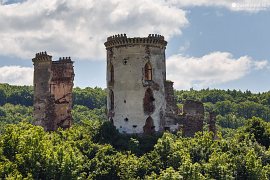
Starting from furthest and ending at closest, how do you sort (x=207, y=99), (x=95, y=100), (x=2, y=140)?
(x=207, y=99) < (x=95, y=100) < (x=2, y=140)

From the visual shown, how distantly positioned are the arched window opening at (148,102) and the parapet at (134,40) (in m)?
3.83

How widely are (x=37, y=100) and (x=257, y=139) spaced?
65.4 feet

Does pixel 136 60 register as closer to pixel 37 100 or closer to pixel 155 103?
pixel 155 103

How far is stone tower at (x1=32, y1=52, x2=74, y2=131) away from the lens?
5347 cm

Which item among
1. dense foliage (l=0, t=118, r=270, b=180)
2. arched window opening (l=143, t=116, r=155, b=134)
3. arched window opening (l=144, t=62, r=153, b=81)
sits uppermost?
arched window opening (l=144, t=62, r=153, b=81)

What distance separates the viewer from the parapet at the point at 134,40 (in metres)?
47.1

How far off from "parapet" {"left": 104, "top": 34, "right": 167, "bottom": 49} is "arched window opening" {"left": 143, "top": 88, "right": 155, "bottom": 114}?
3831mm

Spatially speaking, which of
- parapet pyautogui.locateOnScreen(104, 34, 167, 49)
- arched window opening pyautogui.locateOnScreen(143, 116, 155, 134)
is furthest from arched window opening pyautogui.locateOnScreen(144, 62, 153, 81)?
arched window opening pyautogui.locateOnScreen(143, 116, 155, 134)

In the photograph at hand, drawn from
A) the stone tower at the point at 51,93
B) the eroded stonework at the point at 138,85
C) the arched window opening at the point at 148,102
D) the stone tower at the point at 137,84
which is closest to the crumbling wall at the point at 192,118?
the eroded stonework at the point at 138,85

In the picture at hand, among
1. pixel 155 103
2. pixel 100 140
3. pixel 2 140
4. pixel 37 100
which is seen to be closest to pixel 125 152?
pixel 100 140

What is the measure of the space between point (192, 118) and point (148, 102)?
17.2 ft

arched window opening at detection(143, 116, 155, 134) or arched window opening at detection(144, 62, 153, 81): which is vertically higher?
arched window opening at detection(144, 62, 153, 81)

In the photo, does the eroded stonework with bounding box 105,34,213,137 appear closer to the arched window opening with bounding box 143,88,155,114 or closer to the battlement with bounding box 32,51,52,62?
the arched window opening with bounding box 143,88,155,114

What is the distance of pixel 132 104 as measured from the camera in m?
46.7
